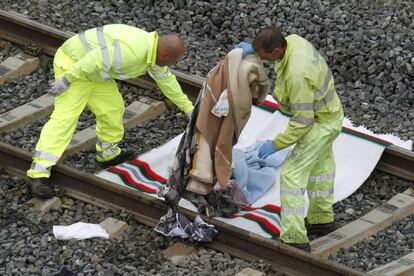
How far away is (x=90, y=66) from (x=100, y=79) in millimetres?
323

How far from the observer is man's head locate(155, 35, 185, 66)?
9781 millimetres

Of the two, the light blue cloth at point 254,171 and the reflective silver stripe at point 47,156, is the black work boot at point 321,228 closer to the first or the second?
the light blue cloth at point 254,171

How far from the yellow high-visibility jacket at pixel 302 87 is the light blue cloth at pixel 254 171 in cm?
93

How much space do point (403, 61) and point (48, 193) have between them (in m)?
3.92

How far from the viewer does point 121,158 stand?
429 inches

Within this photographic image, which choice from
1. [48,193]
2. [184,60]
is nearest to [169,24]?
[184,60]

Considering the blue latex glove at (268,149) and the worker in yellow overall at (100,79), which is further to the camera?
the worker in yellow overall at (100,79)

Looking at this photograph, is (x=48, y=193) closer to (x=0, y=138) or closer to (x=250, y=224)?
(x=0, y=138)

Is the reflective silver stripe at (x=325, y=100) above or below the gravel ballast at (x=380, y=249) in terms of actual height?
above

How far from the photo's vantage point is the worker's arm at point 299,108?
9141 mm

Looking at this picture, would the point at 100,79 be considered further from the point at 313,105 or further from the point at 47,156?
the point at 313,105

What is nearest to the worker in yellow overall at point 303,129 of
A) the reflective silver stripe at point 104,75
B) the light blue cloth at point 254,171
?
the light blue cloth at point 254,171

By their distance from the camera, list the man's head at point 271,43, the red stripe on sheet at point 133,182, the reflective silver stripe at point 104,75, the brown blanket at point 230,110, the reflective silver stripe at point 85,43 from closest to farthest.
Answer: the man's head at point 271,43 < the brown blanket at point 230,110 < the reflective silver stripe at point 104,75 < the reflective silver stripe at point 85,43 < the red stripe on sheet at point 133,182

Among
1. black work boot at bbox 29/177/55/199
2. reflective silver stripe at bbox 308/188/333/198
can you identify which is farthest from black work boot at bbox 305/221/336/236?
black work boot at bbox 29/177/55/199
